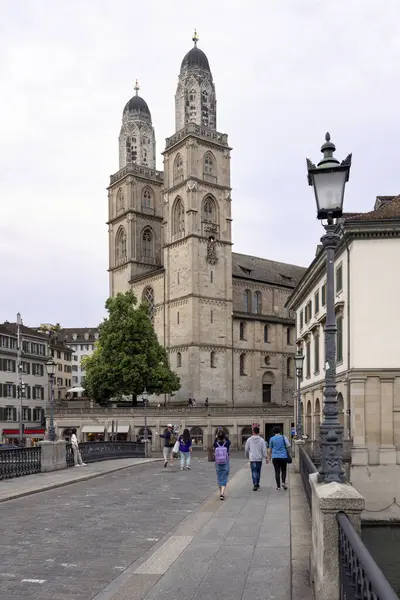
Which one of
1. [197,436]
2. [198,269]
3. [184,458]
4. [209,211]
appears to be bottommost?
[197,436]

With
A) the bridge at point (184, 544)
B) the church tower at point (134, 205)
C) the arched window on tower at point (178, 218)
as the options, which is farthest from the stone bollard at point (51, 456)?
the church tower at point (134, 205)

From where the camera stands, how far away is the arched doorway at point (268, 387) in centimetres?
7506

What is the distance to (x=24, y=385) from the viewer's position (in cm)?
7688

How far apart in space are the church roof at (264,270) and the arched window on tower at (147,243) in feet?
33.3

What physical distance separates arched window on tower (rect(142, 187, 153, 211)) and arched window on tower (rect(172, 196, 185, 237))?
925 cm

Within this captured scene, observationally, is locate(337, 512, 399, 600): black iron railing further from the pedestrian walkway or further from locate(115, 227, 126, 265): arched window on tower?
locate(115, 227, 126, 265): arched window on tower

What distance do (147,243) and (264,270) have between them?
15.4 m

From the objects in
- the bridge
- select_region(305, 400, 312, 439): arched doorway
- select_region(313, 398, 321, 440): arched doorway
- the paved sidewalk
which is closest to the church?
select_region(305, 400, 312, 439): arched doorway

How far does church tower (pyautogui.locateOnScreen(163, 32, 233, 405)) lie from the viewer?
68250 millimetres

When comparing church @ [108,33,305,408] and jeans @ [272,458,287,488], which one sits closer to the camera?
jeans @ [272,458,287,488]

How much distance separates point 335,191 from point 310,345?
1353 inches

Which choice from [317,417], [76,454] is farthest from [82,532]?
[317,417]

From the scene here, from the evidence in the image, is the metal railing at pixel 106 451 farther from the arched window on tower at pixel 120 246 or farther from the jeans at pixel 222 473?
the arched window on tower at pixel 120 246

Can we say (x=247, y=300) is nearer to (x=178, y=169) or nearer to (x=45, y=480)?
(x=178, y=169)
